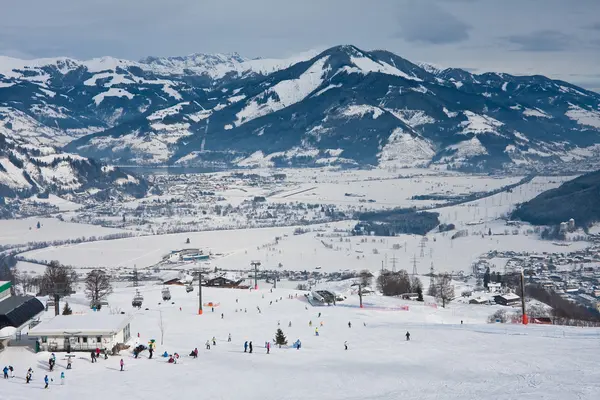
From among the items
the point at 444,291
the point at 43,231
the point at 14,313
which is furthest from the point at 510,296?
the point at 43,231

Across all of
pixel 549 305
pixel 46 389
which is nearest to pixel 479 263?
pixel 549 305

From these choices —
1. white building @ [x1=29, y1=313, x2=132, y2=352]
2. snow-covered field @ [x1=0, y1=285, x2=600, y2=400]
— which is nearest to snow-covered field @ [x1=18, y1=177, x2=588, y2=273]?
snow-covered field @ [x1=0, y1=285, x2=600, y2=400]

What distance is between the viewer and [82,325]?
1602 inches

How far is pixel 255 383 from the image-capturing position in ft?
114

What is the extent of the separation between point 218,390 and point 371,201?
521 feet

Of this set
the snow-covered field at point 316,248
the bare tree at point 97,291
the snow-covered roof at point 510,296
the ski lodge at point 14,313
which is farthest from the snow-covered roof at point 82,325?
the snow-covered field at point 316,248

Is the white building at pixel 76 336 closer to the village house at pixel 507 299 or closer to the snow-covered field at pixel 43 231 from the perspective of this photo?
the village house at pixel 507 299

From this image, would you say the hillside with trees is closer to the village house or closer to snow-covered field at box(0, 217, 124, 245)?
snow-covered field at box(0, 217, 124, 245)

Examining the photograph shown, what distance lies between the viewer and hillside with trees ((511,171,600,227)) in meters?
150

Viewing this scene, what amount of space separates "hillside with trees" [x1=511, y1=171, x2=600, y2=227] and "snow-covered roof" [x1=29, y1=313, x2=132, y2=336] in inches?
4628

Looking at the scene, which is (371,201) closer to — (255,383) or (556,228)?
(556,228)

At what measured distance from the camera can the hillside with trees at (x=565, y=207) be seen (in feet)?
492

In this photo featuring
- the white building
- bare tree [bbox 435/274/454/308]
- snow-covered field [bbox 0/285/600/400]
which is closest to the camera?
snow-covered field [bbox 0/285/600/400]

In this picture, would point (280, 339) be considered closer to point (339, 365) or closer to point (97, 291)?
point (339, 365)
